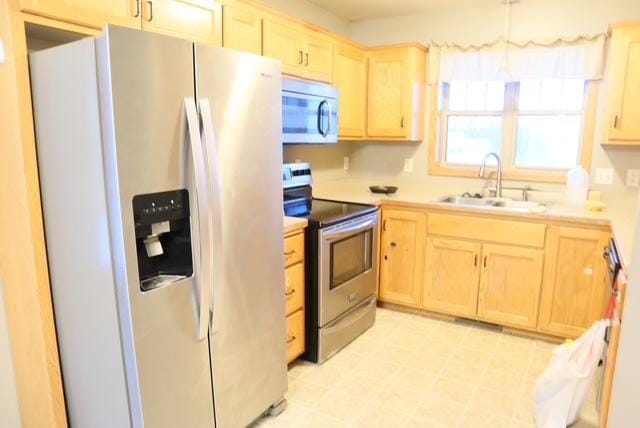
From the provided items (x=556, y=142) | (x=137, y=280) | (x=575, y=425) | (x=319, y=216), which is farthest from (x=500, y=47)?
(x=137, y=280)

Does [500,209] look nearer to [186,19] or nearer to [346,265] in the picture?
[346,265]

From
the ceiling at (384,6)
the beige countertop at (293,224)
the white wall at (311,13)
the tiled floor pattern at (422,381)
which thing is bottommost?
the tiled floor pattern at (422,381)

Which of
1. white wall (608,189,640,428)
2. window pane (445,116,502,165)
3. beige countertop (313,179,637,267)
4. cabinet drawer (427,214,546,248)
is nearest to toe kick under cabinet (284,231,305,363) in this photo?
beige countertop (313,179,637,267)

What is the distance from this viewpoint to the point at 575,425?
6.79 ft

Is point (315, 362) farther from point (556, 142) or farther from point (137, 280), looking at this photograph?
point (556, 142)

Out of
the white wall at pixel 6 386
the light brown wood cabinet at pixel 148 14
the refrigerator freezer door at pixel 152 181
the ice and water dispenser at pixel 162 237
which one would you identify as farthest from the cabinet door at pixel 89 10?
the white wall at pixel 6 386

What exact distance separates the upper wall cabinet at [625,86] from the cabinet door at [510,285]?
92 cm

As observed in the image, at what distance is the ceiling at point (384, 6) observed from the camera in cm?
329

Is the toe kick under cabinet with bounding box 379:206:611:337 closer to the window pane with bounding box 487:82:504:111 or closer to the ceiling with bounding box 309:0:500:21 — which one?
the window pane with bounding box 487:82:504:111

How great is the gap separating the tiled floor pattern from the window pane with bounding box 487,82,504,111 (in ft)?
5.63

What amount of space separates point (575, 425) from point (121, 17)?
8.76 feet

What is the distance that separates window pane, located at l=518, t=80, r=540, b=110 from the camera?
11.0ft

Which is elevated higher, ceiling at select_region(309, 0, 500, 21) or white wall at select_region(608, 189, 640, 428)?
ceiling at select_region(309, 0, 500, 21)

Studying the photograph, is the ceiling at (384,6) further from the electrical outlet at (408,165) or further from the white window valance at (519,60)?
the electrical outlet at (408,165)
